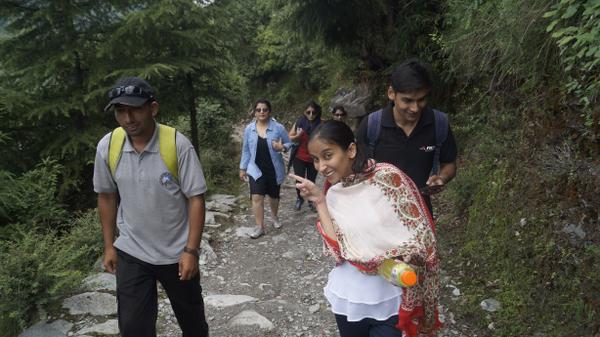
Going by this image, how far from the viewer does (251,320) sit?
408cm

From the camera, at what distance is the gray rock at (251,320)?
402 centimetres

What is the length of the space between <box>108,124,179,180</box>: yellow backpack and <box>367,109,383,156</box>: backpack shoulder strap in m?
1.33

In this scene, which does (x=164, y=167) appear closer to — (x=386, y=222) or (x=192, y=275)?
(x=192, y=275)

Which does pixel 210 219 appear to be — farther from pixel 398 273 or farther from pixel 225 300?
pixel 398 273

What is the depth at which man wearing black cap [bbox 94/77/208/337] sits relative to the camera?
8.87 ft

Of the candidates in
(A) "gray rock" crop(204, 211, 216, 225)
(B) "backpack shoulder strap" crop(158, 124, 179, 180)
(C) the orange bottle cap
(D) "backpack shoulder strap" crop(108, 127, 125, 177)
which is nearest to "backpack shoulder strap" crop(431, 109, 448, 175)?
(C) the orange bottle cap

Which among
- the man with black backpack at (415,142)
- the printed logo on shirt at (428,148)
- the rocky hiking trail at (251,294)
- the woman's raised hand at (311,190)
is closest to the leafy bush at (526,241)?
the rocky hiking trail at (251,294)

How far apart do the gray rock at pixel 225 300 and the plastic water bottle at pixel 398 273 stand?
2.97m

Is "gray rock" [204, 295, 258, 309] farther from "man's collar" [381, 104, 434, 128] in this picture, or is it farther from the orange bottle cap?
the orange bottle cap

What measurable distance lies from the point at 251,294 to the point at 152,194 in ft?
8.75

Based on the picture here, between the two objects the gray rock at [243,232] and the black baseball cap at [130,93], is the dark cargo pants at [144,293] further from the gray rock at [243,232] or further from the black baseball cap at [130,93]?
the gray rock at [243,232]

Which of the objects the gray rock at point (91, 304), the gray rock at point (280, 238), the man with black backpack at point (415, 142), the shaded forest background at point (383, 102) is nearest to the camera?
the man with black backpack at point (415, 142)

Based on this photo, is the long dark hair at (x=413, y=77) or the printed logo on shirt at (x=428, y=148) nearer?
the long dark hair at (x=413, y=77)

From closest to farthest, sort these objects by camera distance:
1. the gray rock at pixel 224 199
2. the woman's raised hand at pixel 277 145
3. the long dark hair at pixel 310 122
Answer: the woman's raised hand at pixel 277 145, the long dark hair at pixel 310 122, the gray rock at pixel 224 199
